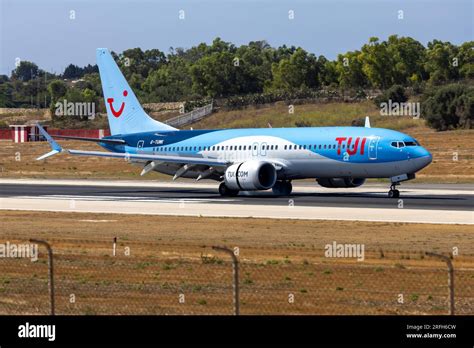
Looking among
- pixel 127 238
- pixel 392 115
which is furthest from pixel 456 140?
pixel 127 238

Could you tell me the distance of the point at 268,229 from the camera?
130 ft

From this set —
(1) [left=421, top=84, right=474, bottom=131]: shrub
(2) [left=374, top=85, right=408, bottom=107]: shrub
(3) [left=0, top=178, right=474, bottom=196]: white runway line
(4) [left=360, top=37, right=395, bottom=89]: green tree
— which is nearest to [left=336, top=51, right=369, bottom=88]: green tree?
(4) [left=360, top=37, right=395, bottom=89]: green tree

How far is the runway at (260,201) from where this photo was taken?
45.4 metres

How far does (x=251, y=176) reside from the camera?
56938 mm

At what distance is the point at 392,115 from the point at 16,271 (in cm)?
9140

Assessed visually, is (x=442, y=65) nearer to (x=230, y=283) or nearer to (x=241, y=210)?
(x=241, y=210)

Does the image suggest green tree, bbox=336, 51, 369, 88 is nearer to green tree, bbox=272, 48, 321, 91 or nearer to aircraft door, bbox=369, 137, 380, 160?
green tree, bbox=272, 48, 321, 91

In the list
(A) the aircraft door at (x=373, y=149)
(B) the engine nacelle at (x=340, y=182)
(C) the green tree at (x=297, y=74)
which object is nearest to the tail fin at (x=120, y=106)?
(B) the engine nacelle at (x=340, y=182)

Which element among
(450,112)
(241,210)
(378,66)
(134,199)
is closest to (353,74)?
(378,66)

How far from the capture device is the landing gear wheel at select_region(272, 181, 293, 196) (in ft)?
195

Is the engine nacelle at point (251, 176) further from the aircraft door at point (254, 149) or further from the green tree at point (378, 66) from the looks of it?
the green tree at point (378, 66)

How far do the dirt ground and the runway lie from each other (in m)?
4.78

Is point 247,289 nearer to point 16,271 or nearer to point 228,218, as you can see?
point 16,271

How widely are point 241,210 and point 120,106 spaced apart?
2248 cm
